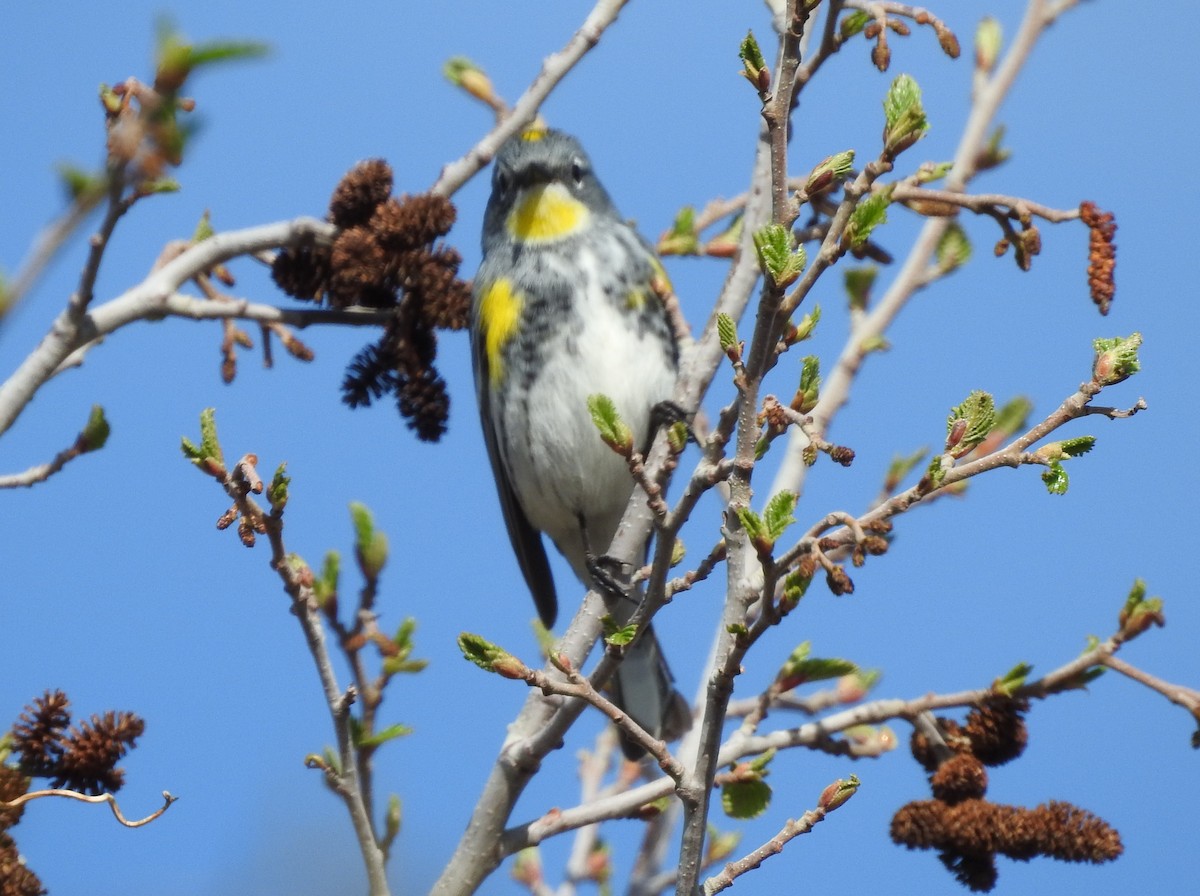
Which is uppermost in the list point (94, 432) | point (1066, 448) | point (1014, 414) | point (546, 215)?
point (546, 215)

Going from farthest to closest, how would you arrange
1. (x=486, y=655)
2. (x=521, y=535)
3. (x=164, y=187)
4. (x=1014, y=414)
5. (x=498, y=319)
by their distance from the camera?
(x=521, y=535), (x=498, y=319), (x=1014, y=414), (x=164, y=187), (x=486, y=655)

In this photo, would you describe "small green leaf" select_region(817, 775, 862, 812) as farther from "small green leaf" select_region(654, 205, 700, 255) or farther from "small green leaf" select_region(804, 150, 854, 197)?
"small green leaf" select_region(654, 205, 700, 255)

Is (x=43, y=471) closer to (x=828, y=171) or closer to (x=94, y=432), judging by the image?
(x=94, y=432)

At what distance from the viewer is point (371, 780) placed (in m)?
2.61

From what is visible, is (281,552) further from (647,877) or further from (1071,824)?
(647,877)

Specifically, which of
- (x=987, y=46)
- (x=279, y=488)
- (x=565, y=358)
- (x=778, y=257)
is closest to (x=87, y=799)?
(x=279, y=488)

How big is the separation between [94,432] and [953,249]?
234cm

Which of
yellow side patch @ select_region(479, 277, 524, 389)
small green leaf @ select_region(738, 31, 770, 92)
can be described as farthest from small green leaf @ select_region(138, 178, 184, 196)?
yellow side patch @ select_region(479, 277, 524, 389)

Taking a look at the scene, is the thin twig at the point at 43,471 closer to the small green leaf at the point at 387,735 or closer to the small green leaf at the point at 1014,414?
the small green leaf at the point at 387,735

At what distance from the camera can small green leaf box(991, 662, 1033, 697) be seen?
2699 mm

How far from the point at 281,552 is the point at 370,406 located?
50 cm

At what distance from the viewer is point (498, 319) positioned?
413cm

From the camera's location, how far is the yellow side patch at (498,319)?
409 cm

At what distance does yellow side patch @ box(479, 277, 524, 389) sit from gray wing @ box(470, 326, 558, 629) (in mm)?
147
